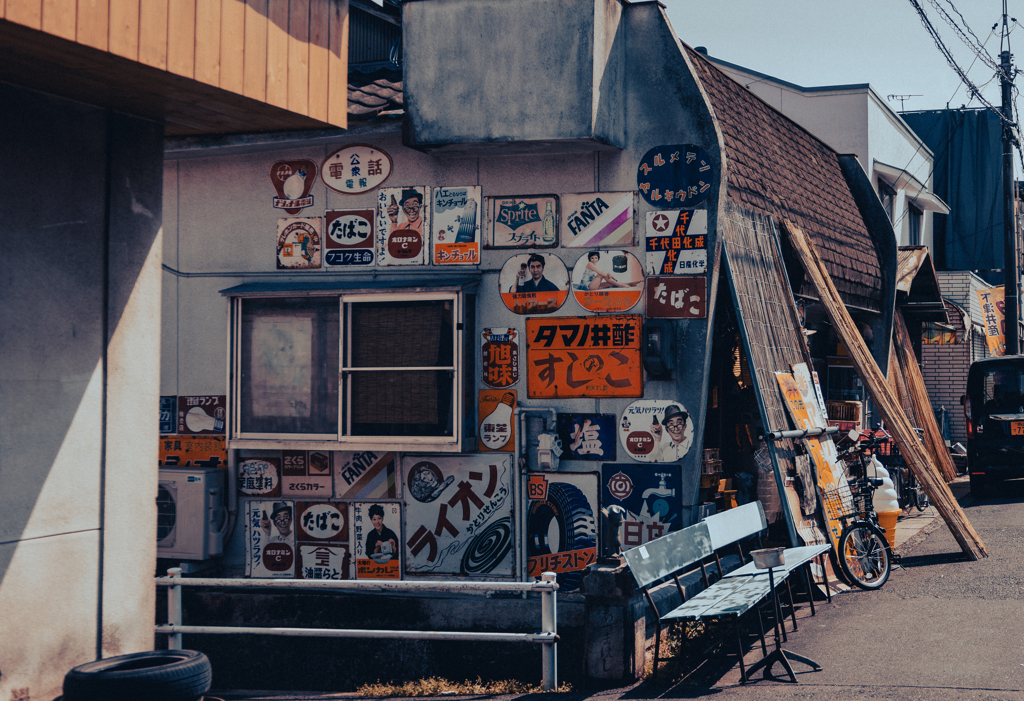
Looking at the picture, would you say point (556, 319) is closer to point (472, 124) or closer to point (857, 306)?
point (472, 124)

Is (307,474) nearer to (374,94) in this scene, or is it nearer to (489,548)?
(489,548)

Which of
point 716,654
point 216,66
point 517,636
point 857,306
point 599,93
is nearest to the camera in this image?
point 216,66

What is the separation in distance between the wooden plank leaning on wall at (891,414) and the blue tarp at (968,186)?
22.7 metres

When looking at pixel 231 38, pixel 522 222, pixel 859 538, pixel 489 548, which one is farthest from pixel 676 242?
pixel 231 38

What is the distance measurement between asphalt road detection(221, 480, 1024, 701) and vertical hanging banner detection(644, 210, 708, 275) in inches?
129

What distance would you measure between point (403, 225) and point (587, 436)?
2775 millimetres

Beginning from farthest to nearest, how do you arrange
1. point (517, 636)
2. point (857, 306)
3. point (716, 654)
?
1. point (857, 306)
2. point (716, 654)
3. point (517, 636)

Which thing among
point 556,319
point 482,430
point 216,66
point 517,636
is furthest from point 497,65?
point 517,636

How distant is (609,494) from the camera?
9.12m

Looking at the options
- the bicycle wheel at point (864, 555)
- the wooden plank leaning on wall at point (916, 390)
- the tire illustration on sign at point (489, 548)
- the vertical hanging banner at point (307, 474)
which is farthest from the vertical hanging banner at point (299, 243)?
the wooden plank leaning on wall at point (916, 390)

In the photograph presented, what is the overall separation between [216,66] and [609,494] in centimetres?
529

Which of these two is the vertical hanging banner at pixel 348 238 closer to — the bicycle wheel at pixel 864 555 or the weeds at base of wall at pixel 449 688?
the weeds at base of wall at pixel 449 688

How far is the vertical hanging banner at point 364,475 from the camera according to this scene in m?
9.63

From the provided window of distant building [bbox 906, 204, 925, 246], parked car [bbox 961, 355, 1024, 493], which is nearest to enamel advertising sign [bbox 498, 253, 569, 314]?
parked car [bbox 961, 355, 1024, 493]
